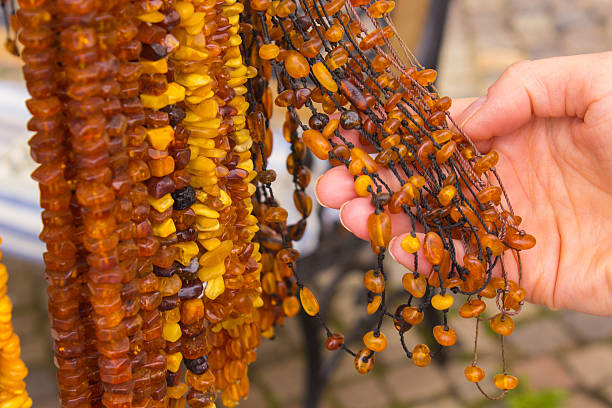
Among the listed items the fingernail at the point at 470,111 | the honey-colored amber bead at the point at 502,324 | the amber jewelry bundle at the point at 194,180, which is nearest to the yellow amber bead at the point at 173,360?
the amber jewelry bundle at the point at 194,180

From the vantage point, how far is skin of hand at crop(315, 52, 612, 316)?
3.24 ft

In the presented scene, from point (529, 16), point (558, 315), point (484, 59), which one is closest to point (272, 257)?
point (558, 315)

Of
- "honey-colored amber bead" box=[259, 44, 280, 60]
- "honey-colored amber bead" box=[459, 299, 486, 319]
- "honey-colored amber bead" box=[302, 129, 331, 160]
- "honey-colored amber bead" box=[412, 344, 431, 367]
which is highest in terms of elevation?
"honey-colored amber bead" box=[259, 44, 280, 60]

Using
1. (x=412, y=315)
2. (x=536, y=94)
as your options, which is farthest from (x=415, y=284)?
(x=536, y=94)

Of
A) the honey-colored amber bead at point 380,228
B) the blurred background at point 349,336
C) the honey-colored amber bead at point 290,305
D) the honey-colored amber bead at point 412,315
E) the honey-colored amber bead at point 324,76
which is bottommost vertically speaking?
the blurred background at point 349,336

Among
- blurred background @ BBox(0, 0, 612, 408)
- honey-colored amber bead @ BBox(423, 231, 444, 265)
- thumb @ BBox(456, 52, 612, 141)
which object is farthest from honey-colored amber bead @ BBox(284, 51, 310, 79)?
blurred background @ BBox(0, 0, 612, 408)

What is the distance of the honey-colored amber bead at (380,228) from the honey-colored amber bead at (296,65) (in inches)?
7.5

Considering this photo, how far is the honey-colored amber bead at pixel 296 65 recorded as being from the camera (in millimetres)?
761

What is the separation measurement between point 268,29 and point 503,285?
0.44 metres

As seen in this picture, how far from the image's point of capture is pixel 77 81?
1.86 feet

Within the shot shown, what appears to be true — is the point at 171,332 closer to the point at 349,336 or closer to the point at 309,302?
the point at 309,302

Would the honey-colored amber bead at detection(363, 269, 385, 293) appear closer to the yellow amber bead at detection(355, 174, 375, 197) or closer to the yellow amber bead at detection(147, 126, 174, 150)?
the yellow amber bead at detection(355, 174, 375, 197)

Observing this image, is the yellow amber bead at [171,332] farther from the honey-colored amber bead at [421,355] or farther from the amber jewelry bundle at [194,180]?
the honey-colored amber bead at [421,355]

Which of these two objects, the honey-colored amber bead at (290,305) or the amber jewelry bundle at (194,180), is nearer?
the amber jewelry bundle at (194,180)
